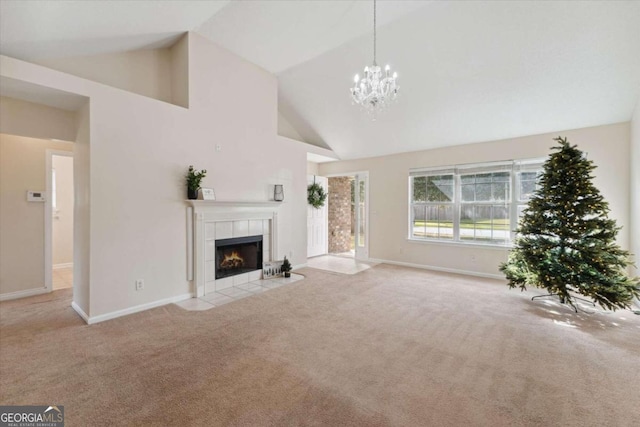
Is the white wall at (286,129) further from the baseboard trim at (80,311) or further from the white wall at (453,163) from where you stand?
the baseboard trim at (80,311)

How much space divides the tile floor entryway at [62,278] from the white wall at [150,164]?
1.54 meters

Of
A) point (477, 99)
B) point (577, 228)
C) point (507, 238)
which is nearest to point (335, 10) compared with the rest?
point (477, 99)

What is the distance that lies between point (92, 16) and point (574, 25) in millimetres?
5174

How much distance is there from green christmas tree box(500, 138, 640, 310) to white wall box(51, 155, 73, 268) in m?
8.36

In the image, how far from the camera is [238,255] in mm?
4863

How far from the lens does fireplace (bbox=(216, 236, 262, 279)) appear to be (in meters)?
4.45

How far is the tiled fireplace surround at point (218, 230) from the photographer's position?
13.2 ft

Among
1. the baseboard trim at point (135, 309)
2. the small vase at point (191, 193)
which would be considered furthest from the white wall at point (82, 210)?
the small vase at point (191, 193)

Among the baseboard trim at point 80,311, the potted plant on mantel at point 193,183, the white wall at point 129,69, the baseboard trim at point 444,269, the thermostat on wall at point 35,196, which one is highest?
the white wall at point 129,69

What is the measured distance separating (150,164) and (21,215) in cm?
230

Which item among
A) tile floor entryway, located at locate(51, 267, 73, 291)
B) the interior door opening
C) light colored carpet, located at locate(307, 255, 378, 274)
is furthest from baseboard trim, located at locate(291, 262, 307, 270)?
tile floor entryway, located at locate(51, 267, 73, 291)

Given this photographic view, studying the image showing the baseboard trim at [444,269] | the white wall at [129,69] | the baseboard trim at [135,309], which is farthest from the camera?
the baseboard trim at [444,269]

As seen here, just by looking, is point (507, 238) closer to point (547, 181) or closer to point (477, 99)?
point (547, 181)

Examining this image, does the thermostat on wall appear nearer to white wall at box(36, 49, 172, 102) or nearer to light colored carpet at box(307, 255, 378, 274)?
white wall at box(36, 49, 172, 102)
